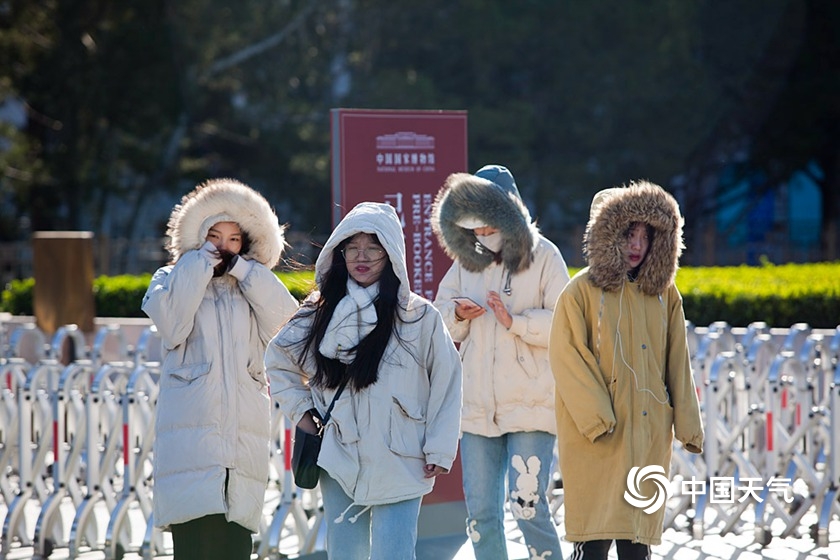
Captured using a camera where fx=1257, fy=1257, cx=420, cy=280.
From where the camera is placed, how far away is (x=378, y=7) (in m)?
23.3

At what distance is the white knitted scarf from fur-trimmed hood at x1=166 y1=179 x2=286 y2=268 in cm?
86

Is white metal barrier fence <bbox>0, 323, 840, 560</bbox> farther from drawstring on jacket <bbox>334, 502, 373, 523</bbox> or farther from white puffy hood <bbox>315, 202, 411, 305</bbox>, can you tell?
white puffy hood <bbox>315, 202, 411, 305</bbox>

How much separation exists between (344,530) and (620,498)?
1101 millimetres

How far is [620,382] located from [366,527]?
1139 mm

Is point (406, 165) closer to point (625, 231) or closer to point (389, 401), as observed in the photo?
point (625, 231)

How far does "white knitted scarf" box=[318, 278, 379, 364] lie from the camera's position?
13.6 ft

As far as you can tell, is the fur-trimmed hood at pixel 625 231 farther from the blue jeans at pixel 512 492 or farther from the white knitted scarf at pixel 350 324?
the white knitted scarf at pixel 350 324

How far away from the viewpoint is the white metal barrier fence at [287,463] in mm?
6574

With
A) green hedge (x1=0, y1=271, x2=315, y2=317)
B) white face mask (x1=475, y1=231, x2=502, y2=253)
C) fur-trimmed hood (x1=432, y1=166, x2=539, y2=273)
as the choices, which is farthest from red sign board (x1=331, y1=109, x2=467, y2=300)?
green hedge (x1=0, y1=271, x2=315, y2=317)

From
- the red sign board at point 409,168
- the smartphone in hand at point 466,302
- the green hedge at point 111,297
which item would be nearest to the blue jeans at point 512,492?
the smartphone in hand at point 466,302

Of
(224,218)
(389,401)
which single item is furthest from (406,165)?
(389,401)

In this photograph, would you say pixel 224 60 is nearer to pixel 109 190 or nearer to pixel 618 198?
pixel 109 190

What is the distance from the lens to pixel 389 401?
4098mm

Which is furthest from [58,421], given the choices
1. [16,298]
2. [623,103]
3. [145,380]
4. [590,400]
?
[623,103]
